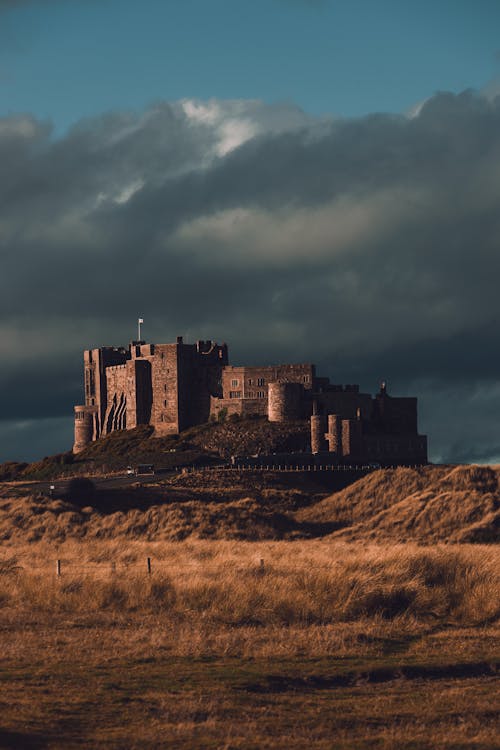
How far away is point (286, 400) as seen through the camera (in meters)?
102

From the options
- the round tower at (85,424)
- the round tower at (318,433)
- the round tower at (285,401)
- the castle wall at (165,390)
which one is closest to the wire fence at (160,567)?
the round tower at (318,433)

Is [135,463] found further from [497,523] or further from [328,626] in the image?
[328,626]

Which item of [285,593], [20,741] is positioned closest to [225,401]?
[285,593]

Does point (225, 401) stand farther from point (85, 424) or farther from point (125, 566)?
point (125, 566)

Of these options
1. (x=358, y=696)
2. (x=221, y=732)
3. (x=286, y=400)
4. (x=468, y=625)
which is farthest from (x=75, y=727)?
(x=286, y=400)

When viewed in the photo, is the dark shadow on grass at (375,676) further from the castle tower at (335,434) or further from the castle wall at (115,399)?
the castle wall at (115,399)

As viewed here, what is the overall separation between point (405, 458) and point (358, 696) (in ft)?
262

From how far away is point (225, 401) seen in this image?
358 ft

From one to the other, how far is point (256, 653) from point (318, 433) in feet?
246

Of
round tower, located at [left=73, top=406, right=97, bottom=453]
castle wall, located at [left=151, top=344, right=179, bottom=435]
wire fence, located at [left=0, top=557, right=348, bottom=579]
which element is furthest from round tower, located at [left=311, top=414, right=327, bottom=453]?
wire fence, located at [left=0, top=557, right=348, bottom=579]

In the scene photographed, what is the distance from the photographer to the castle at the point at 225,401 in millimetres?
94188

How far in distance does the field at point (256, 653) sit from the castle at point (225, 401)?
6422cm

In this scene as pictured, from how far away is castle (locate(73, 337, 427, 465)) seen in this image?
94188 millimetres

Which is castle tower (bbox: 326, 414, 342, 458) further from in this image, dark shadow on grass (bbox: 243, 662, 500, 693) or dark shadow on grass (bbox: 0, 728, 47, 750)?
dark shadow on grass (bbox: 0, 728, 47, 750)
